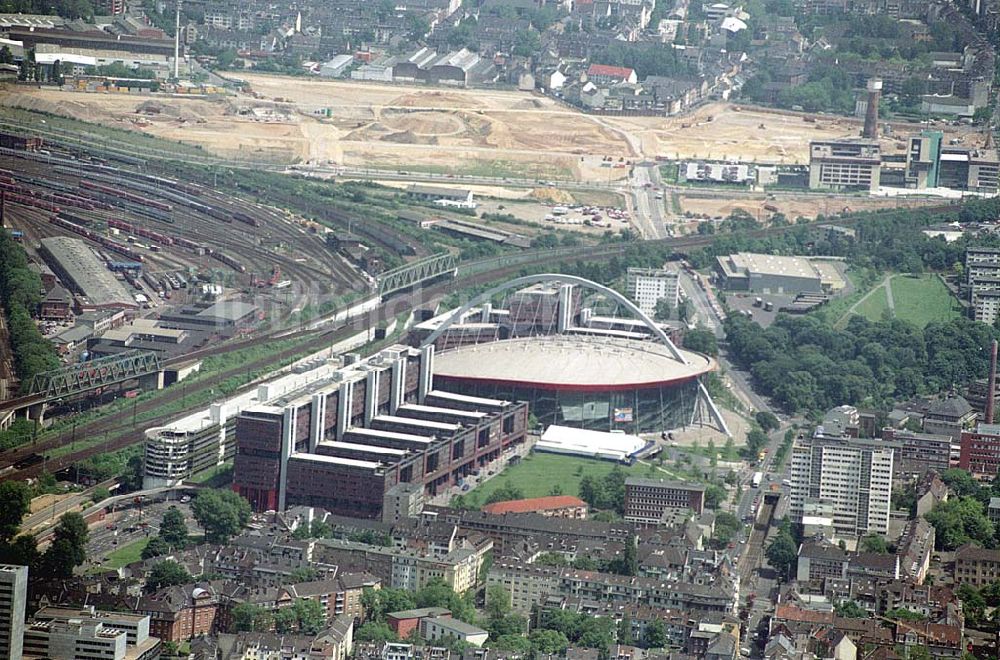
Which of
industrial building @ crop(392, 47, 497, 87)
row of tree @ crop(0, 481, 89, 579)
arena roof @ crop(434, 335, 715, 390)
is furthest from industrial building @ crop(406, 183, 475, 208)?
row of tree @ crop(0, 481, 89, 579)

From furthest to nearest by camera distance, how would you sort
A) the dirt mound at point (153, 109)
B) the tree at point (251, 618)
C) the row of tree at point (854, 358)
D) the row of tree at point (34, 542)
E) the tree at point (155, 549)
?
the dirt mound at point (153, 109)
the row of tree at point (854, 358)
the tree at point (155, 549)
the row of tree at point (34, 542)
the tree at point (251, 618)

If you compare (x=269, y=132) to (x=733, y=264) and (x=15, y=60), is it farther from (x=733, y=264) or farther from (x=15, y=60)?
(x=733, y=264)

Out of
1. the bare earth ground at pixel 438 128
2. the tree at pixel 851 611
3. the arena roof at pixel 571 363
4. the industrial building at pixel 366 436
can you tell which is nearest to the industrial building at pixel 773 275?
the arena roof at pixel 571 363

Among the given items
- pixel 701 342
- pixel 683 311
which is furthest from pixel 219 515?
pixel 683 311

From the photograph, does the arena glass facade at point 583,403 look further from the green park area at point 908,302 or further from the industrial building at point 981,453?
the green park area at point 908,302

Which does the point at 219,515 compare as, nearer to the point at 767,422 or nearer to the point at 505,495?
A: the point at 505,495
